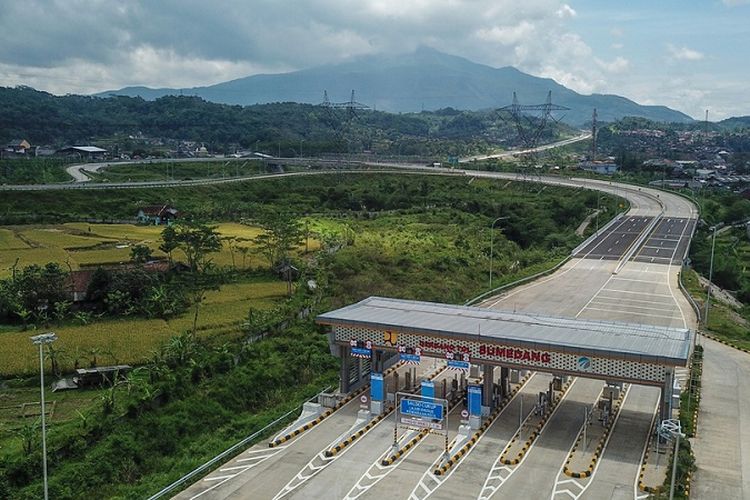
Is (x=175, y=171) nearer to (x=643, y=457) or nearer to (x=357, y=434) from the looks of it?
(x=357, y=434)

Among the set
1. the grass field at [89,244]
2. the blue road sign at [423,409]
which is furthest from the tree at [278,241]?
the blue road sign at [423,409]

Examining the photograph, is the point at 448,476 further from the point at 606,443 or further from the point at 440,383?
the point at 440,383

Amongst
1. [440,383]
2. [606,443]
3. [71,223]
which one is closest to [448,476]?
[606,443]

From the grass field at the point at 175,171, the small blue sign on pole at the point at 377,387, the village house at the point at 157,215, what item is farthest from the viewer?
the grass field at the point at 175,171

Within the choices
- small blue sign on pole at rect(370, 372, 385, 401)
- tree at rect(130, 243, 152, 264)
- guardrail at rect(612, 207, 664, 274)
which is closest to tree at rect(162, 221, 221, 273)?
tree at rect(130, 243, 152, 264)

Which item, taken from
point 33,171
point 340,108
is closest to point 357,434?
point 33,171

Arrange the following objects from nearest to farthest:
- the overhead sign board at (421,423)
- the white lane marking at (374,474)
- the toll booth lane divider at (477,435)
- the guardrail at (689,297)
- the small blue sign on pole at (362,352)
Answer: the white lane marking at (374,474) → the toll booth lane divider at (477,435) → the overhead sign board at (421,423) → the small blue sign on pole at (362,352) → the guardrail at (689,297)

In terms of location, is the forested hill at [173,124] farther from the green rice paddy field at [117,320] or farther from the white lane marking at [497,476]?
the white lane marking at [497,476]
